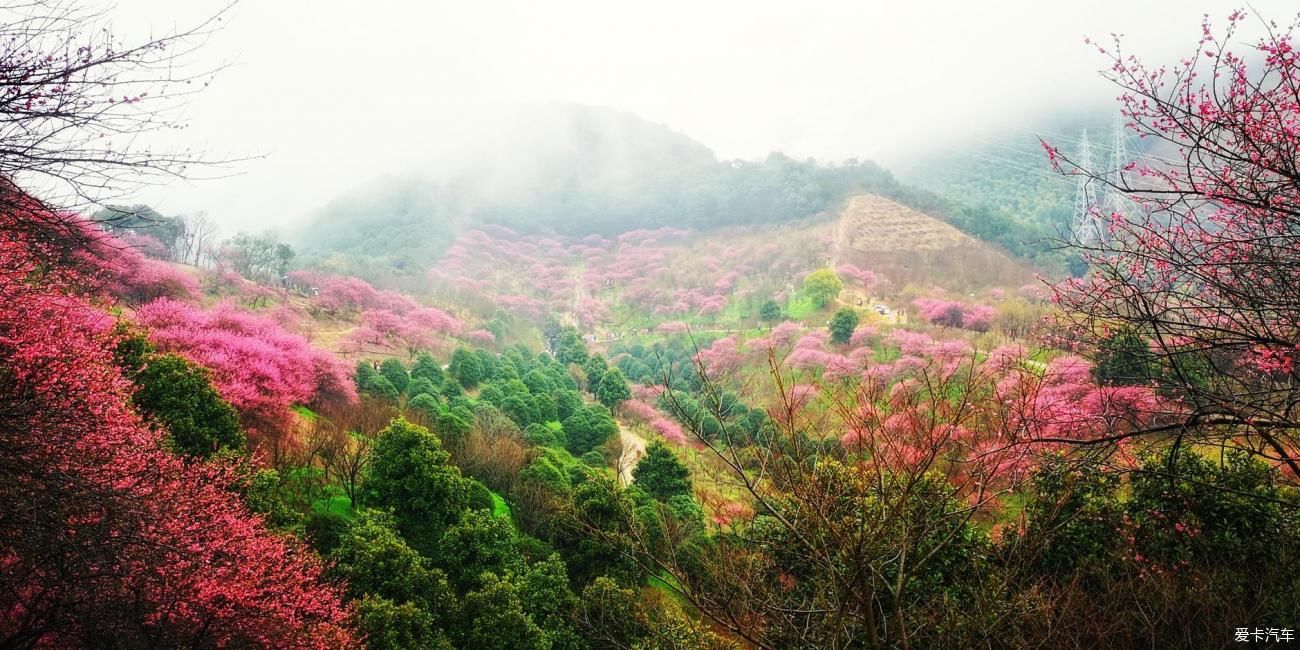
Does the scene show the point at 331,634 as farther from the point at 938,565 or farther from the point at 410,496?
the point at 938,565

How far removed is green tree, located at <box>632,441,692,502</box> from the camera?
605 inches

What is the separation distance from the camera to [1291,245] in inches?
118

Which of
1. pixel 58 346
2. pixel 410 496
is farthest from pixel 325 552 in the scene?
pixel 58 346

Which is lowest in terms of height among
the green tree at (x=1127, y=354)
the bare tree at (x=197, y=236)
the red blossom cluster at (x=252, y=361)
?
the red blossom cluster at (x=252, y=361)

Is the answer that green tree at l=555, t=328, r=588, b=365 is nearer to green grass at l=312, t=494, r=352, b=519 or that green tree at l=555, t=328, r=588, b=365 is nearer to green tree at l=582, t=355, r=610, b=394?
green tree at l=582, t=355, r=610, b=394

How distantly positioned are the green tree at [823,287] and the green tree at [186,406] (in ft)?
94.9

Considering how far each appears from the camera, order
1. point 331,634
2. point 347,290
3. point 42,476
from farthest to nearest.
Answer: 1. point 347,290
2. point 331,634
3. point 42,476

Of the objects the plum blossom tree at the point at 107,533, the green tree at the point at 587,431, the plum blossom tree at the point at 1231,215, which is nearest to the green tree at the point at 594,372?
the green tree at the point at 587,431

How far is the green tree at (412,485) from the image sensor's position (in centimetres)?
1064

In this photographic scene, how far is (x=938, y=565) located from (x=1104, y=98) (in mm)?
58271

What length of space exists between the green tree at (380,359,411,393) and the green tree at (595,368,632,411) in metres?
9.11

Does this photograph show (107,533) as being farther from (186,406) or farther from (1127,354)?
(1127,354)

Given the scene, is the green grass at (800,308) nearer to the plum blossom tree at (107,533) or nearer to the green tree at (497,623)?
the green tree at (497,623)

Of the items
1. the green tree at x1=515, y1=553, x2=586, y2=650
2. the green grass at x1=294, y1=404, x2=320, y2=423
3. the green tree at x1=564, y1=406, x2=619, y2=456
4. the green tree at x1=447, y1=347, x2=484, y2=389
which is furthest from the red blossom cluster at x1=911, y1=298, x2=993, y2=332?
the green grass at x1=294, y1=404, x2=320, y2=423
